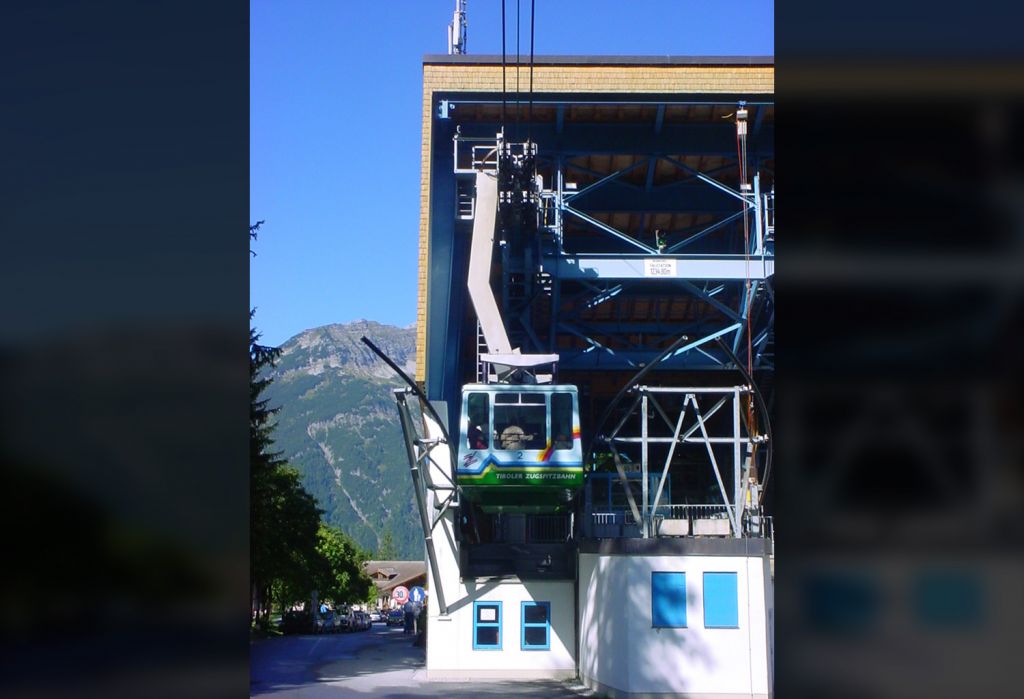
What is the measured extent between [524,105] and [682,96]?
3.39m

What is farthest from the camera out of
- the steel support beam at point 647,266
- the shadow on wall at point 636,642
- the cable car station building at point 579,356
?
the steel support beam at point 647,266

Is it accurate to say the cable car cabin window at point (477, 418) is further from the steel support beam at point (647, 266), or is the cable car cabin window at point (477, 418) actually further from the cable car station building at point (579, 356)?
the steel support beam at point (647, 266)

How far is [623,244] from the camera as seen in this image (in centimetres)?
3212

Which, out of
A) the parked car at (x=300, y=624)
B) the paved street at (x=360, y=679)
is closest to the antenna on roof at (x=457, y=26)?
the paved street at (x=360, y=679)

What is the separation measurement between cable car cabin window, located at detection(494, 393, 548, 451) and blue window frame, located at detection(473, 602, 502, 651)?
223 inches

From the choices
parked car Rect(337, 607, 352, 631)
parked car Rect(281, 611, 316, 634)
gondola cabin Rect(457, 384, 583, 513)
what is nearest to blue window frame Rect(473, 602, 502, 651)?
gondola cabin Rect(457, 384, 583, 513)

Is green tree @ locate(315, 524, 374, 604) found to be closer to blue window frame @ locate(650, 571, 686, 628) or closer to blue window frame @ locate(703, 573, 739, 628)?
blue window frame @ locate(650, 571, 686, 628)

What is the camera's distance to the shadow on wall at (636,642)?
19312 mm

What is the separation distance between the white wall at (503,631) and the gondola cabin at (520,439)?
4.65m

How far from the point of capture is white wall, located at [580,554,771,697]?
19.1 metres

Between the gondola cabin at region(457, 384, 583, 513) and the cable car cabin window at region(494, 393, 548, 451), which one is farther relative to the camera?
the cable car cabin window at region(494, 393, 548, 451)
